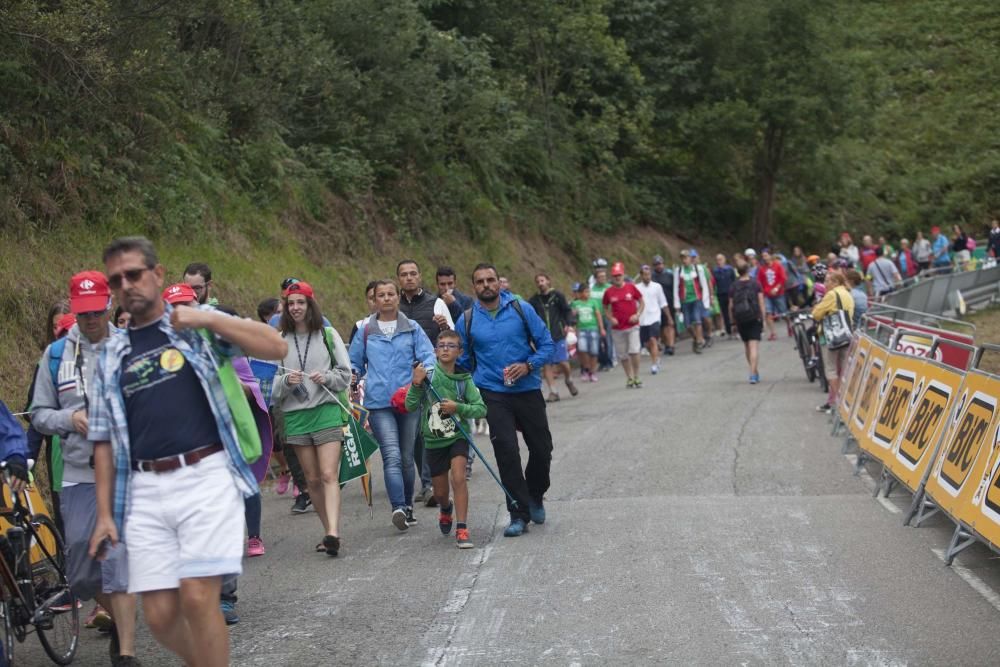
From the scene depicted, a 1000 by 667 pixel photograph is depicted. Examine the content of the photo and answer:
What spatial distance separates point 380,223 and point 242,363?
60.6 ft

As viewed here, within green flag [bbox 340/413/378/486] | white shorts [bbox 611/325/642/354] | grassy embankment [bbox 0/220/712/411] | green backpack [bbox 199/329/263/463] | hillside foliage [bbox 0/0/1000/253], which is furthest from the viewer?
white shorts [bbox 611/325/642/354]

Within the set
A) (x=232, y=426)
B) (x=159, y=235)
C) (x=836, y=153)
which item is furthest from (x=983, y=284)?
(x=232, y=426)

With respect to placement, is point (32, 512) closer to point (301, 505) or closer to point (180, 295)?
→ point (180, 295)

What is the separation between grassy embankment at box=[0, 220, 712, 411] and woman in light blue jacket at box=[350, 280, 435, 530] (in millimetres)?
3819

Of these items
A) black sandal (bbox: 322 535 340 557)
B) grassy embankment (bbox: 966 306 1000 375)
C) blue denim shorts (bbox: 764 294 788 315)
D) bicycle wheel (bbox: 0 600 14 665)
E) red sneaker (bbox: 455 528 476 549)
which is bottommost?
blue denim shorts (bbox: 764 294 788 315)

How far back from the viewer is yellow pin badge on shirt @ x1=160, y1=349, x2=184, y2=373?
521 centimetres

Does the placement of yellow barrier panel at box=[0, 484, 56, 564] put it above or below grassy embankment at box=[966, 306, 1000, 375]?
above

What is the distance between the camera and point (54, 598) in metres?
7.02

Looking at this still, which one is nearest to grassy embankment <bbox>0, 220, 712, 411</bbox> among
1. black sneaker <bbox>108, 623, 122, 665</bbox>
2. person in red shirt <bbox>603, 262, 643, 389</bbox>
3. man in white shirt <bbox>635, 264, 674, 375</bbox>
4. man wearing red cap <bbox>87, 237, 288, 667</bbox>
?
person in red shirt <bbox>603, 262, 643, 389</bbox>

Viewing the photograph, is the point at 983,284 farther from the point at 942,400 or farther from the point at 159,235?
the point at 942,400

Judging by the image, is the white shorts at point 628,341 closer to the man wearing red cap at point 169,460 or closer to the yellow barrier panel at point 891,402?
the yellow barrier panel at point 891,402

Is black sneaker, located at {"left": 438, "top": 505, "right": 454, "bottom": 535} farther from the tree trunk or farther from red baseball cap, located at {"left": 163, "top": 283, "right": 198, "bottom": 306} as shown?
the tree trunk

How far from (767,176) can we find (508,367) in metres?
35.1

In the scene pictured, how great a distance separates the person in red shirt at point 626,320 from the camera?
21312 mm
